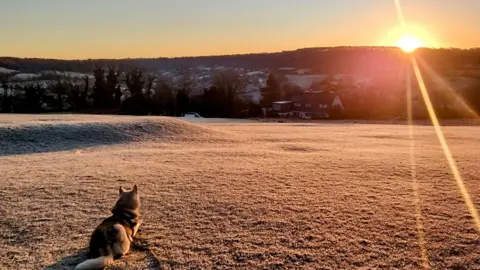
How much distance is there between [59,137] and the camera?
56.1 feet

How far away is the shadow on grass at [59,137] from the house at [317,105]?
38.2 m

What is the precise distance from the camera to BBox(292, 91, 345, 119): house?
5503 cm

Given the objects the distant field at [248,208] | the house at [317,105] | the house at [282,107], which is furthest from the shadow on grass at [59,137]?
the house at [282,107]

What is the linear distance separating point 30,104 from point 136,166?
164 feet

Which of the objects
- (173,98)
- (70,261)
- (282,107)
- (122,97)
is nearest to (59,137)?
(70,261)

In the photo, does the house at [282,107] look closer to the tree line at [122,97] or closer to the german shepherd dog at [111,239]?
the tree line at [122,97]

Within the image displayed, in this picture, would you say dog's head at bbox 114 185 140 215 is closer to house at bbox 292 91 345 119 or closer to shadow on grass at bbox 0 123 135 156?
shadow on grass at bbox 0 123 135 156

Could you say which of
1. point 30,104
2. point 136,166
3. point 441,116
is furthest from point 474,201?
point 30,104

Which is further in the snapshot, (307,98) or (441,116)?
(307,98)

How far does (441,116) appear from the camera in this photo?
48938 millimetres

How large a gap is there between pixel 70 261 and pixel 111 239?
573 millimetres

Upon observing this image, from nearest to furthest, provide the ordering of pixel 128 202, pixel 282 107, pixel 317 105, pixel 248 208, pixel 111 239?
pixel 111 239 < pixel 128 202 < pixel 248 208 < pixel 317 105 < pixel 282 107

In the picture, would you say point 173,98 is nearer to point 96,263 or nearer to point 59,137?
point 59,137

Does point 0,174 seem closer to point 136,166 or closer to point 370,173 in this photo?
point 136,166
